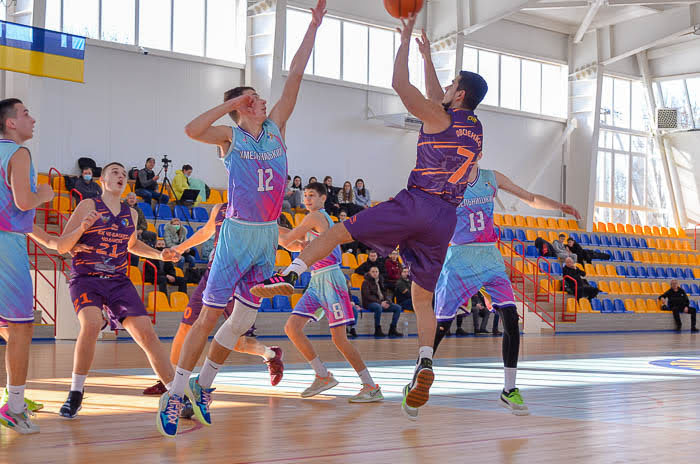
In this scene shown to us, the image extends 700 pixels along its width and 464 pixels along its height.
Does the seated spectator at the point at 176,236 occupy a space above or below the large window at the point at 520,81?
below

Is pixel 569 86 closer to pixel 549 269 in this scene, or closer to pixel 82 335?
pixel 549 269

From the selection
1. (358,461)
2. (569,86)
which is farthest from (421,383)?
(569,86)

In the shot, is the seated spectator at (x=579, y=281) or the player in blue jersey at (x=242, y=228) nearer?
the player in blue jersey at (x=242, y=228)

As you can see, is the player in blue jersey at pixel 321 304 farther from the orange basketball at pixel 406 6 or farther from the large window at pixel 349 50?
the large window at pixel 349 50

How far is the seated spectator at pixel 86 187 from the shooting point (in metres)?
15.1

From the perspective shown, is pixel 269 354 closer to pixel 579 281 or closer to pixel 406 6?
pixel 406 6

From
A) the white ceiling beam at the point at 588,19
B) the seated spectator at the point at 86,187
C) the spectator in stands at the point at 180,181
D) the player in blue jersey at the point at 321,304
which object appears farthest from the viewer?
the white ceiling beam at the point at 588,19

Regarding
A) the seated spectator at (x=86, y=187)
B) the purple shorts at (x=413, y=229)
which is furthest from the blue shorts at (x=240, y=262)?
the seated spectator at (x=86, y=187)

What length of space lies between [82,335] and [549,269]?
55.2ft

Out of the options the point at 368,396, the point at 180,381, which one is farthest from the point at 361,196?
the point at 180,381

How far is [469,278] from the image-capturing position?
5598 millimetres

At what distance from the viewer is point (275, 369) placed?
6.29m

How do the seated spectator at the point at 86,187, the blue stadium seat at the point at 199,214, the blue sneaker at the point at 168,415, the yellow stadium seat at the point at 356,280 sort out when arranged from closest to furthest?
1. the blue sneaker at the point at 168,415
2. the seated spectator at the point at 86,187
3. the blue stadium seat at the point at 199,214
4. the yellow stadium seat at the point at 356,280

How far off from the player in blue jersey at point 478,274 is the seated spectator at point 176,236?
9.72 meters
